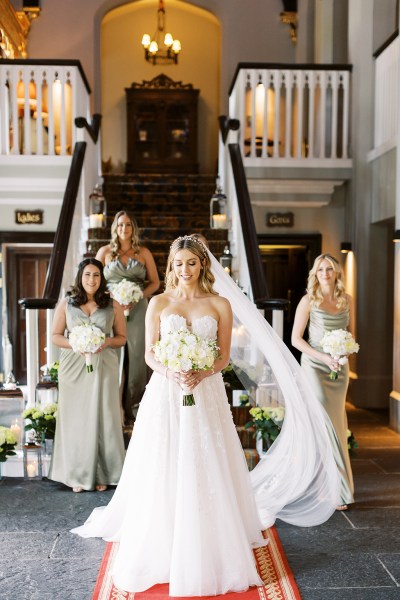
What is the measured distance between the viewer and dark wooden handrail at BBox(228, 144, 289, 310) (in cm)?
613

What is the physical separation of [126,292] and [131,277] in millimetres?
314

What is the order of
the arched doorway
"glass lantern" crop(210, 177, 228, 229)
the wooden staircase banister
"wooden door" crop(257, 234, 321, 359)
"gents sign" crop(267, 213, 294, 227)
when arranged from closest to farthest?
the wooden staircase banister → "glass lantern" crop(210, 177, 228, 229) → "gents sign" crop(267, 213, 294, 227) → "wooden door" crop(257, 234, 321, 359) → the arched doorway

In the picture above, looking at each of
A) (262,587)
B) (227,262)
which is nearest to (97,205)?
(227,262)

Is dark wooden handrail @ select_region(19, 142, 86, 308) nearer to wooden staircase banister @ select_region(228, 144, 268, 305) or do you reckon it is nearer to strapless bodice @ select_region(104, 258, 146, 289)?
strapless bodice @ select_region(104, 258, 146, 289)

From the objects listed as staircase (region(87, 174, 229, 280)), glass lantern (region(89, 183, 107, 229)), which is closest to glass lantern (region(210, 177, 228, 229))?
staircase (region(87, 174, 229, 280))

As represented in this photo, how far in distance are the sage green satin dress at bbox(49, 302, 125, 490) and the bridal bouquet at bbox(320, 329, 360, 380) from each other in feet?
5.35

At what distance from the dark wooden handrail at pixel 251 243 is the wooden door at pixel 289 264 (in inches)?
79.7

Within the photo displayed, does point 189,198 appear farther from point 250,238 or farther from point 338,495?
point 338,495

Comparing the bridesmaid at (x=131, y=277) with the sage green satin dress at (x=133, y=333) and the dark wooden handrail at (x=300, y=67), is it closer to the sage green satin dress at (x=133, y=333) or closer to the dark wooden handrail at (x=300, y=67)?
the sage green satin dress at (x=133, y=333)

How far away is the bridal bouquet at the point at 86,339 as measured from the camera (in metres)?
5.16

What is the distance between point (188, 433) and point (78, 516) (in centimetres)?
155

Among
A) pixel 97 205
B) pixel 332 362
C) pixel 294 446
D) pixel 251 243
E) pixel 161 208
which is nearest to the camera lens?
pixel 294 446

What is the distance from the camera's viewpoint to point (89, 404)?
5379mm

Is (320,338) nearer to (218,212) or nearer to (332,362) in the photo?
(332,362)
